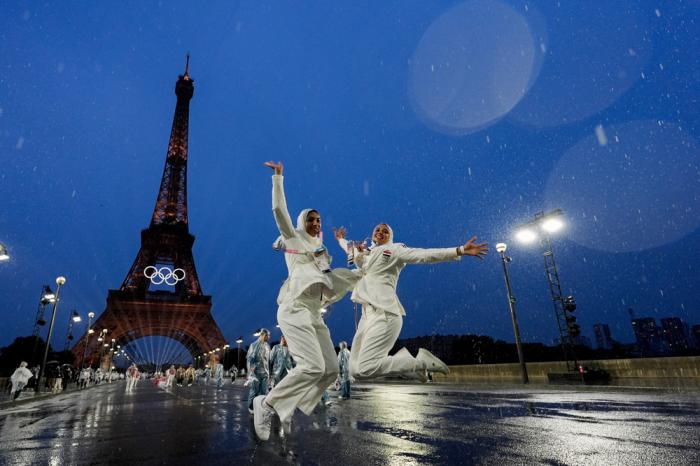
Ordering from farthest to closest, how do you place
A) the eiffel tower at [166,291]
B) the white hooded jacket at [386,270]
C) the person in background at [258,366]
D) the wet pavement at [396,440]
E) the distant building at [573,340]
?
the eiffel tower at [166,291]
the distant building at [573,340]
the person in background at [258,366]
the white hooded jacket at [386,270]
the wet pavement at [396,440]

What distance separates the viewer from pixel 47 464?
146 inches

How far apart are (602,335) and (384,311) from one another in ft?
418

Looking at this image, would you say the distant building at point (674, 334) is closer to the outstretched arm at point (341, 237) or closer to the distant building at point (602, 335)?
the distant building at point (602, 335)

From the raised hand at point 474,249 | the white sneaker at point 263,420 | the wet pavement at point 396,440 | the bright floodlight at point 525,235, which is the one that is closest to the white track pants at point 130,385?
the wet pavement at point 396,440

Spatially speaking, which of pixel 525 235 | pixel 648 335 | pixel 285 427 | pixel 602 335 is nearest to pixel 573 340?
pixel 525 235

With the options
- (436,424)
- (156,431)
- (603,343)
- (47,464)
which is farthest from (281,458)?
(603,343)

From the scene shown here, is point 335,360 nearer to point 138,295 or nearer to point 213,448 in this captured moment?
point 213,448

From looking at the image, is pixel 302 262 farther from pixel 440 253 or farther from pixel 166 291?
pixel 166 291

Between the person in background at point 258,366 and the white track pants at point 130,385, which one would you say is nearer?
the person in background at point 258,366

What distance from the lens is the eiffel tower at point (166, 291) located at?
51.8 metres

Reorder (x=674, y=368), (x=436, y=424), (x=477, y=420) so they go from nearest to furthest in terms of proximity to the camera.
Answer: (x=436, y=424), (x=477, y=420), (x=674, y=368)

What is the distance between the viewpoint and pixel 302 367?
4.06 m

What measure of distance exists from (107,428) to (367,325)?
4487 millimetres

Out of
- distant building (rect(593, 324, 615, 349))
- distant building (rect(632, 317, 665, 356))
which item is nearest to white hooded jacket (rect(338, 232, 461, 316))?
distant building (rect(632, 317, 665, 356))
